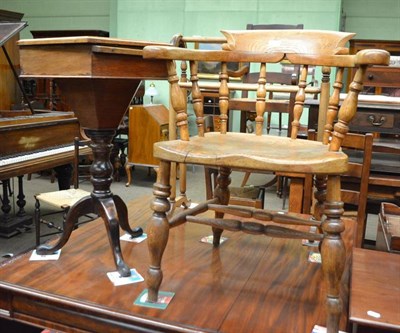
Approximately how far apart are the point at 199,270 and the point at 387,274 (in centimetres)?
71

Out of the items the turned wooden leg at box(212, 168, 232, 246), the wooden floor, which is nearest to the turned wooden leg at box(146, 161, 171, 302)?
the wooden floor

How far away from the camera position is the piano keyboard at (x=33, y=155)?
10.5 ft

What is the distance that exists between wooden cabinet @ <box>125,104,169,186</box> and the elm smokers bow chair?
3356 millimetres

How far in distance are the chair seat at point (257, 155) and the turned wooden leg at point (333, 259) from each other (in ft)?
0.42

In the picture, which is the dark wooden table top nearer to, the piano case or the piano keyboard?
the piano case

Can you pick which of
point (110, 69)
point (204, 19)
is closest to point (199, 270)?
point (110, 69)

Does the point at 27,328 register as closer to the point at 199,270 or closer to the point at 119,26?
the point at 199,270

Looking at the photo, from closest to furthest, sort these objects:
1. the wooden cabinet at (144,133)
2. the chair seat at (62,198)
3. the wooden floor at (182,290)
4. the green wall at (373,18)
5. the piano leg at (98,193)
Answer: the wooden floor at (182,290) → the piano leg at (98,193) → the chair seat at (62,198) → the wooden cabinet at (144,133) → the green wall at (373,18)

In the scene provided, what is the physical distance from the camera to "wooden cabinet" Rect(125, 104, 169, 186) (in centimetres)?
531

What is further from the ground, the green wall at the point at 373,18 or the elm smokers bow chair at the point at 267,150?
the green wall at the point at 373,18

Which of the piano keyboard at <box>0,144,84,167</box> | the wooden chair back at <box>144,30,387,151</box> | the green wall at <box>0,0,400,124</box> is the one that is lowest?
the piano keyboard at <box>0,144,84,167</box>

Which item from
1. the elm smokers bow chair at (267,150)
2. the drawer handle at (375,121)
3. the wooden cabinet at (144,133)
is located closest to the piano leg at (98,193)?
the elm smokers bow chair at (267,150)

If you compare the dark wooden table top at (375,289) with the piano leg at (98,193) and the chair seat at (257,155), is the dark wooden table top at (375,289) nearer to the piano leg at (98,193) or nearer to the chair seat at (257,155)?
the chair seat at (257,155)

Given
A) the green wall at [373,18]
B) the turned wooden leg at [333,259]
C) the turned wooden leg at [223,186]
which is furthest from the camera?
the green wall at [373,18]
